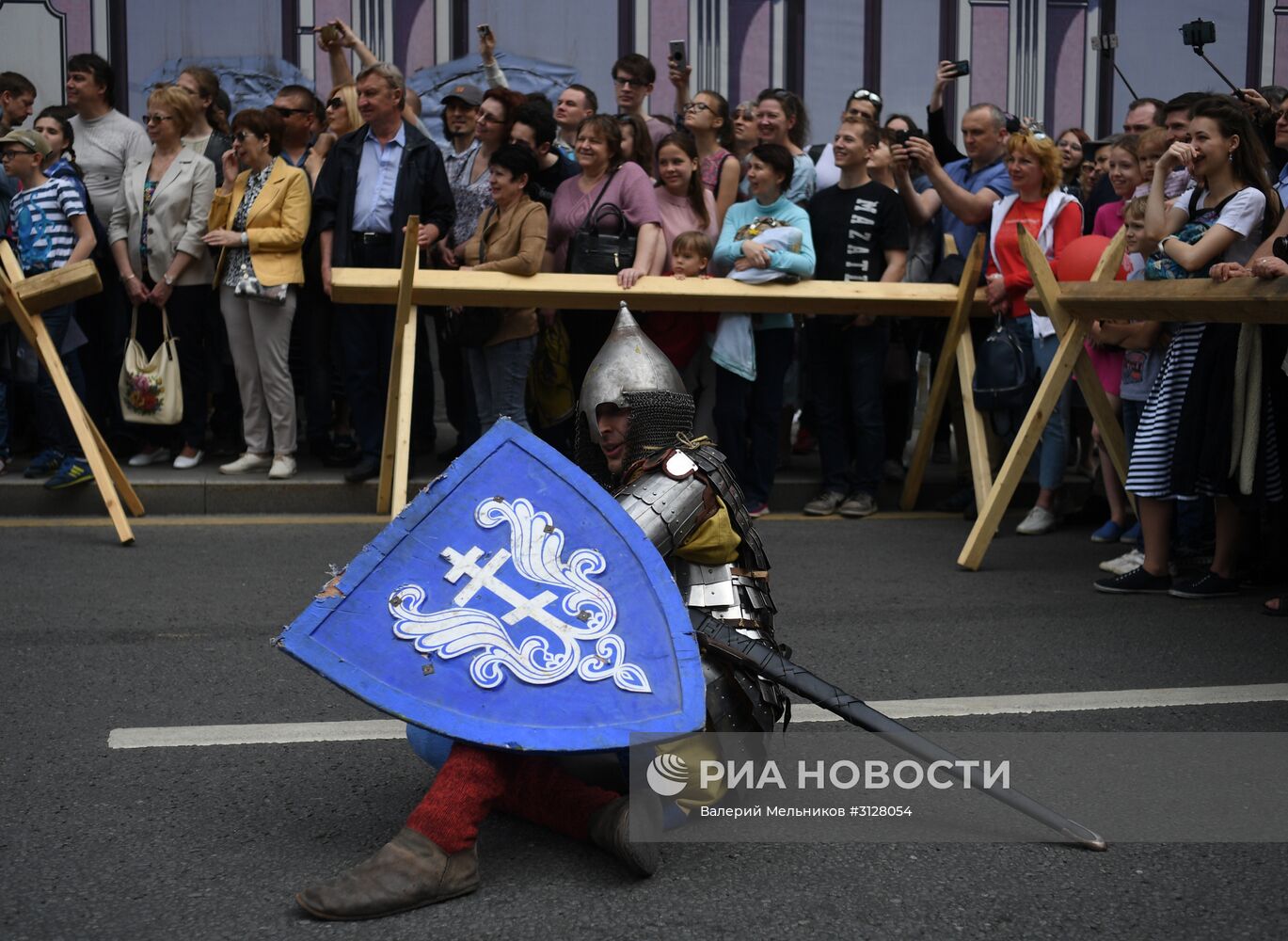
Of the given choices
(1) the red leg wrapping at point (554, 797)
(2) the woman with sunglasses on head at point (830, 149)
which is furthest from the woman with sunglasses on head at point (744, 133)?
(1) the red leg wrapping at point (554, 797)

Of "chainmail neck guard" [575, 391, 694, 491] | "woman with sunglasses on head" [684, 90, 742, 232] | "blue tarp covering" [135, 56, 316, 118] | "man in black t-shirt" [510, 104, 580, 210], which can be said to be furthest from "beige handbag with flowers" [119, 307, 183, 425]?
"chainmail neck guard" [575, 391, 694, 491]

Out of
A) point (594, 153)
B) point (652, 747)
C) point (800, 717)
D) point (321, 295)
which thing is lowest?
point (800, 717)

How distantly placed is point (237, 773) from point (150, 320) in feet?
17.7

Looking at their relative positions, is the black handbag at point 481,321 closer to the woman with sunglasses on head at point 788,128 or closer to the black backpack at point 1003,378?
the woman with sunglasses on head at point 788,128

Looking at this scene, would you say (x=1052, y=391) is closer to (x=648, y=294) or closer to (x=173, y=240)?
(x=648, y=294)

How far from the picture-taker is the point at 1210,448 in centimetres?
607

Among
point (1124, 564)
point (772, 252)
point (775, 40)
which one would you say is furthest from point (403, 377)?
point (775, 40)

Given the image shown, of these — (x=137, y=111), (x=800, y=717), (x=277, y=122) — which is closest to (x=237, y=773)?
(x=800, y=717)

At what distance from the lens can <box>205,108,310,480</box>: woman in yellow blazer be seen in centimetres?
835

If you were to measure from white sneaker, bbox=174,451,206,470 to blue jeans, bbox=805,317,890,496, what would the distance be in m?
3.35

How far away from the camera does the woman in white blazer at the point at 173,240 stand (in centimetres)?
856

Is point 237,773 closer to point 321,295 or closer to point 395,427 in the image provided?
point 395,427

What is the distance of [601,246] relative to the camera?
7.81m

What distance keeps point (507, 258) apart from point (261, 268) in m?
1.49
